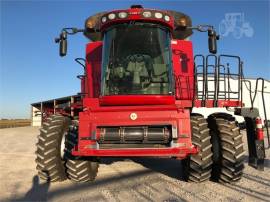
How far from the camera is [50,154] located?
678cm

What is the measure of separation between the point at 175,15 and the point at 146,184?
371 centimetres

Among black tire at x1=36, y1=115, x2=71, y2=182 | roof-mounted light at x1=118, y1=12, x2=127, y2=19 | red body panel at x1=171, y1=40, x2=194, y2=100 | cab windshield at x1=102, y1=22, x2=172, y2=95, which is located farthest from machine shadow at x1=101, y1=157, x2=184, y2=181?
roof-mounted light at x1=118, y1=12, x2=127, y2=19

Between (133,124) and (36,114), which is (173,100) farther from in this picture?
(36,114)

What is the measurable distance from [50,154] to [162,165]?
10.7 ft

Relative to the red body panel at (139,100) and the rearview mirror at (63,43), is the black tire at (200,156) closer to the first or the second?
the red body panel at (139,100)

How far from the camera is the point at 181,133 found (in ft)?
19.3

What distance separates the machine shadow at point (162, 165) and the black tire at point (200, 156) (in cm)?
62

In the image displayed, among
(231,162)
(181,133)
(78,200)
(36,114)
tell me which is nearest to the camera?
(78,200)

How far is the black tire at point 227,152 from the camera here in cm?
642

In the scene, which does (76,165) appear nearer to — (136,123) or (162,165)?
(136,123)

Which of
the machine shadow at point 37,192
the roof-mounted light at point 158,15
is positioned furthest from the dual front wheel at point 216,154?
the machine shadow at point 37,192

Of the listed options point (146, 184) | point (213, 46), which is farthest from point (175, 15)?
point (146, 184)

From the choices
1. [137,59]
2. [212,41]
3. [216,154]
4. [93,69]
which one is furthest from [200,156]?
[93,69]

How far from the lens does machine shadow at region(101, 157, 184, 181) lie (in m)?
7.75
